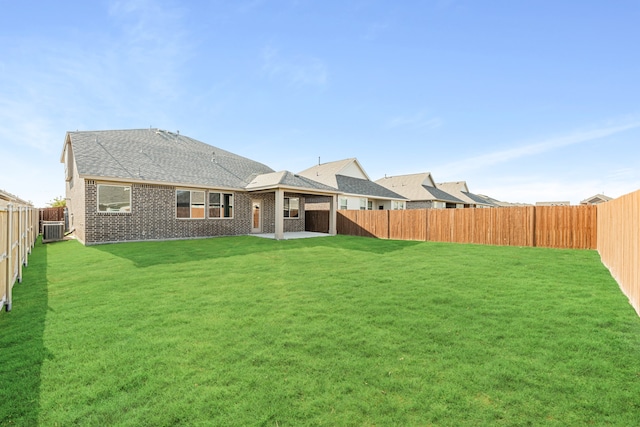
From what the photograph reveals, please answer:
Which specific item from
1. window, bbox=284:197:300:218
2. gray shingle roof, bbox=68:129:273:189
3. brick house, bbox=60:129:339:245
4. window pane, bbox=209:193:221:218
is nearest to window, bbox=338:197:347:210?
brick house, bbox=60:129:339:245

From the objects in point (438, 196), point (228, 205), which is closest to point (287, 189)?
point (228, 205)

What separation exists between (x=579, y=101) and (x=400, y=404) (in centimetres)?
1629

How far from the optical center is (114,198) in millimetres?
14312

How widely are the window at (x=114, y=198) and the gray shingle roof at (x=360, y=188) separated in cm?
1523

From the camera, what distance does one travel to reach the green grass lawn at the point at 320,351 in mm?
2537

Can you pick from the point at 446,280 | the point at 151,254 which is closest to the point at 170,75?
the point at 151,254

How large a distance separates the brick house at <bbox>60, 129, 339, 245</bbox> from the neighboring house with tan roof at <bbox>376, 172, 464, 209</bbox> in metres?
16.5

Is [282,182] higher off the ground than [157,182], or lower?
higher

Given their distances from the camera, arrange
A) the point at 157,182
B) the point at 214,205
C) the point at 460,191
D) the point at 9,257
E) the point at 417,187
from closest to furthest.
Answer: the point at 9,257 < the point at 157,182 < the point at 214,205 < the point at 417,187 < the point at 460,191

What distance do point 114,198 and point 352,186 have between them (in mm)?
17878

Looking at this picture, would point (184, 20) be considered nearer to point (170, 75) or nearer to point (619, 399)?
point (170, 75)

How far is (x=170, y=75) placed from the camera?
13.0m

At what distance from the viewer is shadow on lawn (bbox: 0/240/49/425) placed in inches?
100

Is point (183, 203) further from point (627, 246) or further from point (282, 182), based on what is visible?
point (627, 246)
